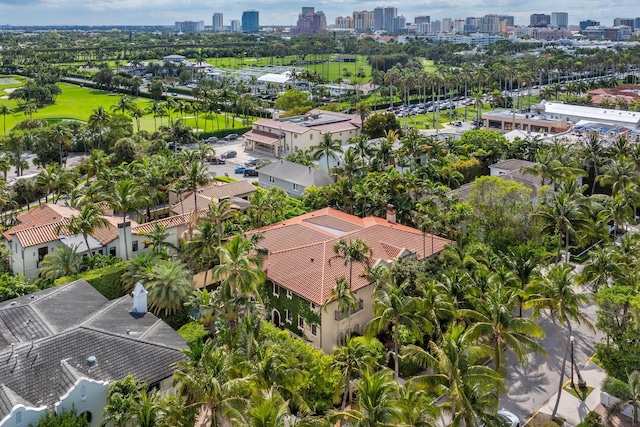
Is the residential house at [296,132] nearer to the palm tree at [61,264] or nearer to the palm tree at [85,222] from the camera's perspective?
A: the palm tree at [85,222]

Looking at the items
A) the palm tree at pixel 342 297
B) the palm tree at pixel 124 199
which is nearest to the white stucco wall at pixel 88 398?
the palm tree at pixel 342 297

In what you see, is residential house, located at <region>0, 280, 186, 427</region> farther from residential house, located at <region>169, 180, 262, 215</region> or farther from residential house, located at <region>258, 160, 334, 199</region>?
residential house, located at <region>258, 160, 334, 199</region>

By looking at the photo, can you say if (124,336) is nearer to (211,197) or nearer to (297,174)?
(211,197)

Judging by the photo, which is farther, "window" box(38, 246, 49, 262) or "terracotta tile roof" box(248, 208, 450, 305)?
"window" box(38, 246, 49, 262)

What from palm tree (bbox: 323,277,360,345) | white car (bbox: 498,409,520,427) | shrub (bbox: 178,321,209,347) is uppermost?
palm tree (bbox: 323,277,360,345)

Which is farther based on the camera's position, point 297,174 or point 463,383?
point 297,174

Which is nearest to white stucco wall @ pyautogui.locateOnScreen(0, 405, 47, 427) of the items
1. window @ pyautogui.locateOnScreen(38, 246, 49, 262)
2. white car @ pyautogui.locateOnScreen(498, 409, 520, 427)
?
white car @ pyautogui.locateOnScreen(498, 409, 520, 427)

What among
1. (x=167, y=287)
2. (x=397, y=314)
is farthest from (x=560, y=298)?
(x=167, y=287)

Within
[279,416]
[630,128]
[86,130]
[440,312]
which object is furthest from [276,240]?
[630,128]
